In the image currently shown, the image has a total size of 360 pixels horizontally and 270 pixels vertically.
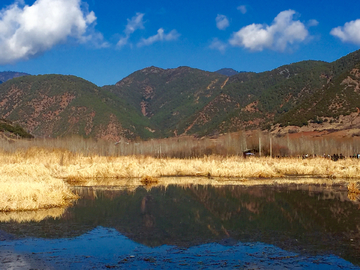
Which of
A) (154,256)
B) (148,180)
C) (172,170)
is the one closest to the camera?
(154,256)

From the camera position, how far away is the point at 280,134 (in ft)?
290

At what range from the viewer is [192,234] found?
539 inches

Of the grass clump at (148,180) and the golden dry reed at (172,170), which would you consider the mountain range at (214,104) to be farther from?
the grass clump at (148,180)

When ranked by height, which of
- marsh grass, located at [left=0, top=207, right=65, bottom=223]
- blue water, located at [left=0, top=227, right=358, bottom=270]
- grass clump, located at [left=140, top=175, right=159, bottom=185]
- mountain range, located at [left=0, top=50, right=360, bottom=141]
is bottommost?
blue water, located at [left=0, top=227, right=358, bottom=270]

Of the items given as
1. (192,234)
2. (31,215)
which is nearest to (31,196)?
(31,215)

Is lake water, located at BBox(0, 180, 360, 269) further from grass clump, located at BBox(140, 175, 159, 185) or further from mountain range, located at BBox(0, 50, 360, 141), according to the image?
mountain range, located at BBox(0, 50, 360, 141)

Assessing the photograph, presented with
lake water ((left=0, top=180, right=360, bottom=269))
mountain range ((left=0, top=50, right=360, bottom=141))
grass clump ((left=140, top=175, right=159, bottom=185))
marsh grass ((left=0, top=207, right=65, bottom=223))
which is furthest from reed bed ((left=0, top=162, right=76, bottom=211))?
mountain range ((left=0, top=50, right=360, bottom=141))

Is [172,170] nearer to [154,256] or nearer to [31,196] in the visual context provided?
[31,196]

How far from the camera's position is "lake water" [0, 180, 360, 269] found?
415 inches

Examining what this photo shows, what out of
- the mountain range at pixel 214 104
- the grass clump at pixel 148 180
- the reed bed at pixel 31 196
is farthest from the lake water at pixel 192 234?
the mountain range at pixel 214 104

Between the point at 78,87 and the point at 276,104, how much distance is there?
76.5 metres

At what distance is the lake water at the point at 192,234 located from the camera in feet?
34.6

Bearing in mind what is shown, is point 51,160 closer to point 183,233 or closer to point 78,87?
point 183,233

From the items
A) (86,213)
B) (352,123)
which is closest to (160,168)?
(86,213)
